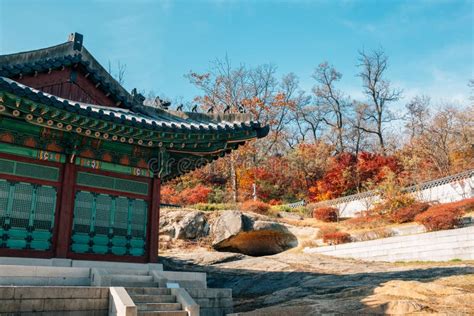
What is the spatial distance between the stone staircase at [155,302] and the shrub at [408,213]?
62.8ft

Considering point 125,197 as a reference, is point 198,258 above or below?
below

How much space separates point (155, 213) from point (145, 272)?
1646 millimetres

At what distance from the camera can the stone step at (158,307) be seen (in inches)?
346

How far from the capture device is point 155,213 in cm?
1188

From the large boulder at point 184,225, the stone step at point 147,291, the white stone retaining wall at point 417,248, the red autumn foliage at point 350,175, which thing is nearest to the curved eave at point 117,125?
the stone step at point 147,291

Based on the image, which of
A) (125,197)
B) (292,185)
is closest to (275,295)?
(125,197)

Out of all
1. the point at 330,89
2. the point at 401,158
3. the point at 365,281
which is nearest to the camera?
the point at 365,281

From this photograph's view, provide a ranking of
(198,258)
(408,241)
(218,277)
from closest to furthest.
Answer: (218,277) < (408,241) < (198,258)

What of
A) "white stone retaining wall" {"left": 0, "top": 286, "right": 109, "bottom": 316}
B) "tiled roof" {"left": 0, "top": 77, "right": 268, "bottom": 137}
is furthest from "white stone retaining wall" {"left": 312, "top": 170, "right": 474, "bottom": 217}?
"white stone retaining wall" {"left": 0, "top": 286, "right": 109, "bottom": 316}

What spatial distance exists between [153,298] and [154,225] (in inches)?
107

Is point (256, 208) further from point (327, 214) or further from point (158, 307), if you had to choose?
point (158, 307)

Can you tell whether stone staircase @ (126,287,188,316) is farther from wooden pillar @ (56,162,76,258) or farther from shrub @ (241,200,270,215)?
shrub @ (241,200,270,215)

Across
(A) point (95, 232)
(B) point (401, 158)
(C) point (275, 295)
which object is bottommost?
(C) point (275, 295)

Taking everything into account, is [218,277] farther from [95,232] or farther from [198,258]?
[95,232]
